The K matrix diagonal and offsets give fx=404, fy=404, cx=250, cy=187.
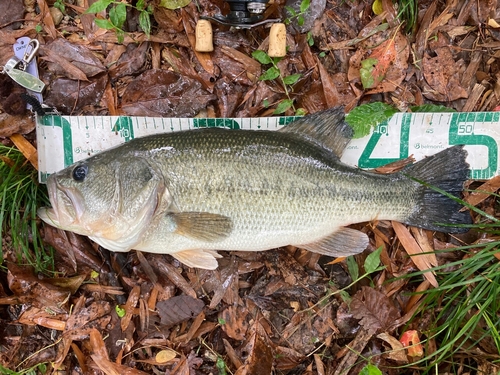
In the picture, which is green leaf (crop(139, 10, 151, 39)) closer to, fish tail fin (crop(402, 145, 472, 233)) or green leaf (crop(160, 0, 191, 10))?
green leaf (crop(160, 0, 191, 10))

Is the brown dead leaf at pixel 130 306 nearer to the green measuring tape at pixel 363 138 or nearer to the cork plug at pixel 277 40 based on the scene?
the green measuring tape at pixel 363 138

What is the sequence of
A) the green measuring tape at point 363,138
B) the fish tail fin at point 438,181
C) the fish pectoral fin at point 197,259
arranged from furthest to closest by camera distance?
the green measuring tape at point 363,138
the fish tail fin at point 438,181
the fish pectoral fin at point 197,259

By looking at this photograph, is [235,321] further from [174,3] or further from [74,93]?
[174,3]

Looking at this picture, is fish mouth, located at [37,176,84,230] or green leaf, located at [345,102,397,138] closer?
fish mouth, located at [37,176,84,230]

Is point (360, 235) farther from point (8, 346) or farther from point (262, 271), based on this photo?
point (8, 346)

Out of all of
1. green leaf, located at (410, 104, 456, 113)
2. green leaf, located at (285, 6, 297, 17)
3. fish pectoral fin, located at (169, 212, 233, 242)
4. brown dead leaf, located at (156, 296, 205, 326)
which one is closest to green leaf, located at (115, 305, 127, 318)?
brown dead leaf, located at (156, 296, 205, 326)

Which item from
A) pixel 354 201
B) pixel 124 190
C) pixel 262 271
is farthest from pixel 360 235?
pixel 124 190

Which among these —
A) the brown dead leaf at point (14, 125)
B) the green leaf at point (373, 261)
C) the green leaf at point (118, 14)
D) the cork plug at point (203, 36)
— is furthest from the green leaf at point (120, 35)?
the green leaf at point (373, 261)
